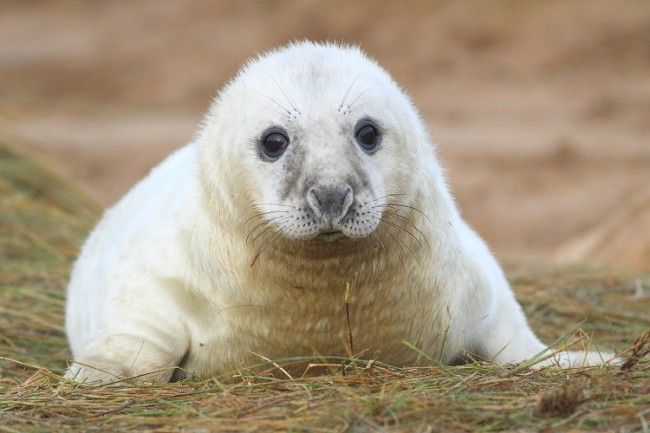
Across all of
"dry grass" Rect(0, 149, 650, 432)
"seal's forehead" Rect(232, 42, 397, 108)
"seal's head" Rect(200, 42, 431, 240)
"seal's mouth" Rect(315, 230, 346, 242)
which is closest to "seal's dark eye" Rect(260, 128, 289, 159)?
"seal's head" Rect(200, 42, 431, 240)

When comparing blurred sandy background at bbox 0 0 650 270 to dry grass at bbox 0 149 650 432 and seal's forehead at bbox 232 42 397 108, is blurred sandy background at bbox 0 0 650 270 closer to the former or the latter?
seal's forehead at bbox 232 42 397 108

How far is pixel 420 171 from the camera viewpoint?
14.4 ft

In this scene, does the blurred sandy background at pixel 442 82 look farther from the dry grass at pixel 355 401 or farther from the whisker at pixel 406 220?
the dry grass at pixel 355 401

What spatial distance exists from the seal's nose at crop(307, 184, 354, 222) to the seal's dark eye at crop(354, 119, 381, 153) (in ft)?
1.14

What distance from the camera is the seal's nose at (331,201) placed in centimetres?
384

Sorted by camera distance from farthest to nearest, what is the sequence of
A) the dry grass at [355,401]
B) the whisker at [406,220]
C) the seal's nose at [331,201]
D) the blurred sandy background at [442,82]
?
the blurred sandy background at [442,82] < the whisker at [406,220] < the seal's nose at [331,201] < the dry grass at [355,401]

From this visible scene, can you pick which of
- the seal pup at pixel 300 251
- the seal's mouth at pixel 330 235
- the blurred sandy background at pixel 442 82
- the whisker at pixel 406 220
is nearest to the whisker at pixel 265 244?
the seal pup at pixel 300 251

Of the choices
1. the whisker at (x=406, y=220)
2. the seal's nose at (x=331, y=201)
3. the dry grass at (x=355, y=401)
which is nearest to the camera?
the dry grass at (x=355, y=401)

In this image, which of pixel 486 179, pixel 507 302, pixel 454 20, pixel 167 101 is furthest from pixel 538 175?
pixel 507 302

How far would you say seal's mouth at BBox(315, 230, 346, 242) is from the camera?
155 inches

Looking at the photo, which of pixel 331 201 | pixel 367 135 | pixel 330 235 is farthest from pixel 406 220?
pixel 331 201

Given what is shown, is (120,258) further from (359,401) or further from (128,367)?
(359,401)

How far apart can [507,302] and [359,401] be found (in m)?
1.47

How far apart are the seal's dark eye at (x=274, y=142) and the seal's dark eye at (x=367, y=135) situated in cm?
23
